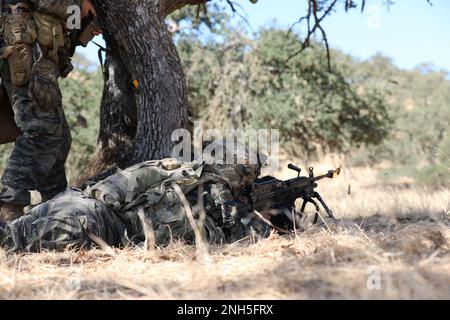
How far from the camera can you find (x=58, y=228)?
113 inches

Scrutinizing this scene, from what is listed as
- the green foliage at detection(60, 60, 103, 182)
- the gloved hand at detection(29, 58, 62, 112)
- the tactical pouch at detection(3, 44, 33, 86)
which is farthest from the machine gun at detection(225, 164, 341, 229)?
the green foliage at detection(60, 60, 103, 182)

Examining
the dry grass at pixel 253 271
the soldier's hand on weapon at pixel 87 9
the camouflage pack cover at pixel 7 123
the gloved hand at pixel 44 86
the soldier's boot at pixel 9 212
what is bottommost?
the dry grass at pixel 253 271

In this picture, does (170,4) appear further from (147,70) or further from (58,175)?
(58,175)

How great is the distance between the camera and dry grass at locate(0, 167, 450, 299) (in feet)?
6.21

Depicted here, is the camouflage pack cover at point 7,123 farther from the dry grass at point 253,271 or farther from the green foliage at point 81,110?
the green foliage at point 81,110

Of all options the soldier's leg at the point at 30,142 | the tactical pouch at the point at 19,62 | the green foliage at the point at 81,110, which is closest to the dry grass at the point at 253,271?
the soldier's leg at the point at 30,142

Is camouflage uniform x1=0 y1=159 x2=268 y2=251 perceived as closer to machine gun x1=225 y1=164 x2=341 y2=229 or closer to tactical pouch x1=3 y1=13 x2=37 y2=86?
machine gun x1=225 y1=164 x2=341 y2=229

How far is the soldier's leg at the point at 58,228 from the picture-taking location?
9.34ft

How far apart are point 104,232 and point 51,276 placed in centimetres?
60

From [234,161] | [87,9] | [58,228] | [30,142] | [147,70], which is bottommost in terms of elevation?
[58,228]

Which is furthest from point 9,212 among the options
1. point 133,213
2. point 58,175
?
point 133,213

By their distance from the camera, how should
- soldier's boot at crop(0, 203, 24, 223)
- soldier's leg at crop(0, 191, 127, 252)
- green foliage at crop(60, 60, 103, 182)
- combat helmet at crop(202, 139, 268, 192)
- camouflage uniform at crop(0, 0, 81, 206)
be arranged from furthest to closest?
green foliage at crop(60, 60, 103, 182)
camouflage uniform at crop(0, 0, 81, 206)
soldier's boot at crop(0, 203, 24, 223)
combat helmet at crop(202, 139, 268, 192)
soldier's leg at crop(0, 191, 127, 252)

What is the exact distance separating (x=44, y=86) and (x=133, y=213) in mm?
1277

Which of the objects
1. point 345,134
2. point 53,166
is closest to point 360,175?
point 345,134
